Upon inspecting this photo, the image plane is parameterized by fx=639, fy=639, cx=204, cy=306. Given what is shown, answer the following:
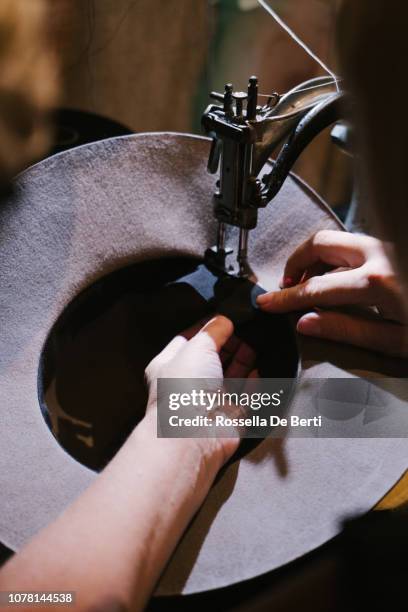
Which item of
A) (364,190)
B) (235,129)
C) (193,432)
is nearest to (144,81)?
(235,129)

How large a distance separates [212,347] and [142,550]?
0.27 meters

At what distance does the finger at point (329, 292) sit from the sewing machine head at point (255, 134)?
0.11m

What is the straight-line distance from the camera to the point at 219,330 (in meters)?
0.81

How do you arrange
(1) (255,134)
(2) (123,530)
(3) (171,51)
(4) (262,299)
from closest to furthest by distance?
(2) (123,530) < (1) (255,134) < (4) (262,299) < (3) (171,51)

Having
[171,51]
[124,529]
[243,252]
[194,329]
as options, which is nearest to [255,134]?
[243,252]

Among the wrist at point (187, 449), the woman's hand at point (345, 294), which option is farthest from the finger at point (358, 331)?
the wrist at point (187, 449)

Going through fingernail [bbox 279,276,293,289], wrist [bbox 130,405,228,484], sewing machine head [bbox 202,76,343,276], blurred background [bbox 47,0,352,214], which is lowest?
wrist [bbox 130,405,228,484]

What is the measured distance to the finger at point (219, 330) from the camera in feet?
2.64

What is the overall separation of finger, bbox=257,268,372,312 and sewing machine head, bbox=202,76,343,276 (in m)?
0.11

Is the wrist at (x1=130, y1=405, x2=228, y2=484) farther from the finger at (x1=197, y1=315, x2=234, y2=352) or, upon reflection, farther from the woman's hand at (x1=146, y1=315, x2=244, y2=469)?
the finger at (x1=197, y1=315, x2=234, y2=352)

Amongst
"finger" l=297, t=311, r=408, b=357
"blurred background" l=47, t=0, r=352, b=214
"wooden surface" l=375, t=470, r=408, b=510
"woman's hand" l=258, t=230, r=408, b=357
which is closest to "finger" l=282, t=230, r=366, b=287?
"woman's hand" l=258, t=230, r=408, b=357

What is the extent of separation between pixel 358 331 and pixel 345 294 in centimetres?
5

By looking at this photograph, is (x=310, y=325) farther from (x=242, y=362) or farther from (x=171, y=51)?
(x=171, y=51)

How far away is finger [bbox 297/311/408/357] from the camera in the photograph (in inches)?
31.8
